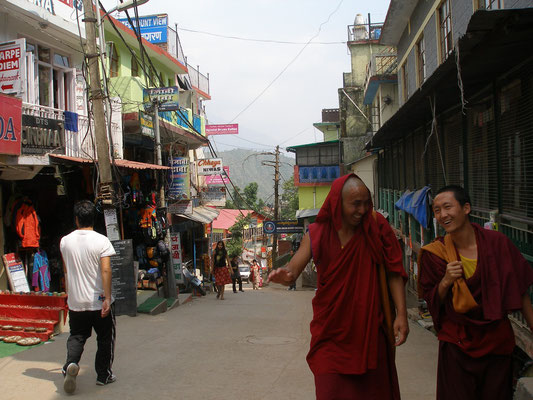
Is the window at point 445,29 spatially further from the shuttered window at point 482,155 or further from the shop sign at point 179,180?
the shop sign at point 179,180

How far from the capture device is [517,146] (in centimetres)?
534

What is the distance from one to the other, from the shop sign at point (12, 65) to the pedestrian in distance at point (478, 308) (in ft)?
28.0

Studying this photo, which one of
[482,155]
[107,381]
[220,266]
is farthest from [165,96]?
[107,381]

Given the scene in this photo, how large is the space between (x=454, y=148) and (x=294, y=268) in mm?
5913

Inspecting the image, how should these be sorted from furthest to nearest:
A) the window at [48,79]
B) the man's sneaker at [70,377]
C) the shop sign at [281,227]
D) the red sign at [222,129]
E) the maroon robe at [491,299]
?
the red sign at [222,129] < the shop sign at [281,227] < the window at [48,79] < the man's sneaker at [70,377] < the maroon robe at [491,299]

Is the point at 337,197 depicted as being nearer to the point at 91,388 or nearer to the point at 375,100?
the point at 91,388

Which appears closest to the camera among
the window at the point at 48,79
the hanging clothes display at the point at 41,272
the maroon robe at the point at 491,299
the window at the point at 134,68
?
the maroon robe at the point at 491,299

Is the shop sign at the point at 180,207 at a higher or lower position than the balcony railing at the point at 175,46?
lower

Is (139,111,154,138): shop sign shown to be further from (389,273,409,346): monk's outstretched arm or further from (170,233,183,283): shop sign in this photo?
(389,273,409,346): monk's outstretched arm

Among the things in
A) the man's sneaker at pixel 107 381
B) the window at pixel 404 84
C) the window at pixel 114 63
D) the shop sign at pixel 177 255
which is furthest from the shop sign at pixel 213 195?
the man's sneaker at pixel 107 381

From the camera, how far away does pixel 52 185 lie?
11.1 meters

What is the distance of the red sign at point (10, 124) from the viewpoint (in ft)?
27.8

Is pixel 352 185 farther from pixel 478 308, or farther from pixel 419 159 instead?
pixel 419 159

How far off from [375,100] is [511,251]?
22833 mm
